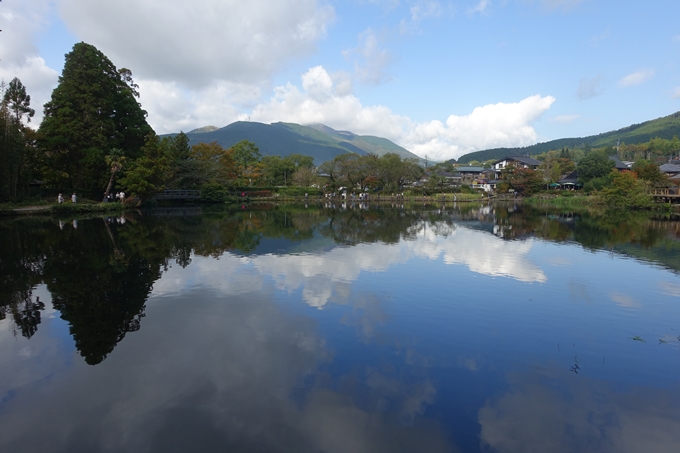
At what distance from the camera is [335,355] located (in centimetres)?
584

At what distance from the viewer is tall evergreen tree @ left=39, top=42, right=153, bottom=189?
2858 cm

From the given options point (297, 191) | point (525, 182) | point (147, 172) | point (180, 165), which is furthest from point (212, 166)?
point (525, 182)

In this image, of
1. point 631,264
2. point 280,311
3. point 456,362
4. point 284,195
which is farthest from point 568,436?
point 284,195

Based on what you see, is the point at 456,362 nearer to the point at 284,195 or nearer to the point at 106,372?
the point at 106,372

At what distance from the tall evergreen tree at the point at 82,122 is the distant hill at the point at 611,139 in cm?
13732

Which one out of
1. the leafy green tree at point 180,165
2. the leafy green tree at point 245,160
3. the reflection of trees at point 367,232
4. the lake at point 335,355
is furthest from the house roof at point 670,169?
the leafy green tree at point 180,165

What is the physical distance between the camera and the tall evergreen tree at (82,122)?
1125 inches

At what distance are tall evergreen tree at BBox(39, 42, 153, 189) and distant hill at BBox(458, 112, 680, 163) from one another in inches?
5406

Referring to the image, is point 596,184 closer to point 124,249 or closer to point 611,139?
point 124,249

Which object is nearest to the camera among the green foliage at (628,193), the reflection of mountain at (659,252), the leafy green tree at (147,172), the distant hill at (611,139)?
the reflection of mountain at (659,252)

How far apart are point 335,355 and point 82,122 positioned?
32212 millimetres

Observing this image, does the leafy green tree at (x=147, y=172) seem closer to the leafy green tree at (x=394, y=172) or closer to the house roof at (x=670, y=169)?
the leafy green tree at (x=394, y=172)

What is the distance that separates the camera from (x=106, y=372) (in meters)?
5.27

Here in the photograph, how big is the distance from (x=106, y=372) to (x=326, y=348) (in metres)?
3.15
